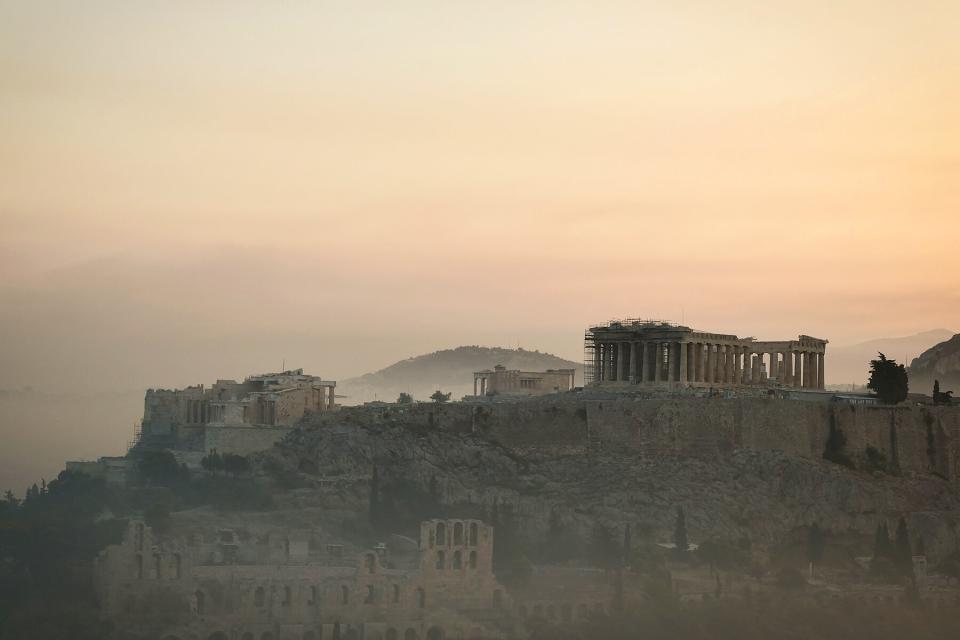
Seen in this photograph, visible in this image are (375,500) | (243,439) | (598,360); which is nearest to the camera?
(375,500)

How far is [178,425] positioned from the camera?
9325 cm

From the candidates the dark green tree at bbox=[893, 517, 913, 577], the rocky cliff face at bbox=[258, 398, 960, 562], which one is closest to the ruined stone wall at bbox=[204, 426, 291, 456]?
the rocky cliff face at bbox=[258, 398, 960, 562]

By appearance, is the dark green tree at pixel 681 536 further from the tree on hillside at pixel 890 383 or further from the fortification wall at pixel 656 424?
the tree on hillside at pixel 890 383

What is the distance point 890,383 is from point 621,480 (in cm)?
1720

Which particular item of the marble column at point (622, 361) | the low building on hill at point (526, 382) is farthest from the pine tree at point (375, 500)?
the low building on hill at point (526, 382)

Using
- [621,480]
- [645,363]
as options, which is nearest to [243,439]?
[621,480]

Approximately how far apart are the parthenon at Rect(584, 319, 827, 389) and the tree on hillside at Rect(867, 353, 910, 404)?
193 inches

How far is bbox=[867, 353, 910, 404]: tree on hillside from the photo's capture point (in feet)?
305

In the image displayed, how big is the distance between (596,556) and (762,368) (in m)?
22.7

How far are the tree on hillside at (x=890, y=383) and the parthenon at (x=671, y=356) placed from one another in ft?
16.1

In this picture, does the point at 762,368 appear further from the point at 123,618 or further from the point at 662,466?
the point at 123,618

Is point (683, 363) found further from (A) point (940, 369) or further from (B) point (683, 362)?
(A) point (940, 369)

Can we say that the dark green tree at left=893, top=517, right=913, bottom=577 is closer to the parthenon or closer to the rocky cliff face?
the rocky cliff face

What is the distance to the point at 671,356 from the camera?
299 ft
